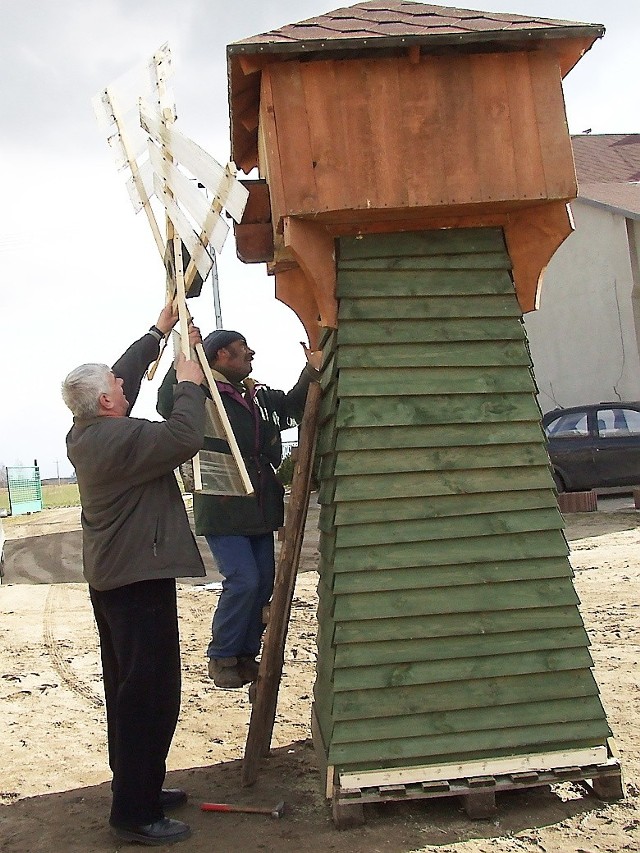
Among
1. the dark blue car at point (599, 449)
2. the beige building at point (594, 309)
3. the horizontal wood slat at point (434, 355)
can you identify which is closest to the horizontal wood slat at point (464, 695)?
the horizontal wood slat at point (434, 355)

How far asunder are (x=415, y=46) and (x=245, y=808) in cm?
315

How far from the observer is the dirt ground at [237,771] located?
3.49m

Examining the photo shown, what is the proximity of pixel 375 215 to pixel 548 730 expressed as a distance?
220 centimetres

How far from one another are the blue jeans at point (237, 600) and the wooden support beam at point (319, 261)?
1237 millimetres

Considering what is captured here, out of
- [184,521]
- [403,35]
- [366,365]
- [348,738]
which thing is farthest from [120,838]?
[403,35]

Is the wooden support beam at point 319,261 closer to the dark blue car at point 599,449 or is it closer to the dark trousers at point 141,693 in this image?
the dark trousers at point 141,693

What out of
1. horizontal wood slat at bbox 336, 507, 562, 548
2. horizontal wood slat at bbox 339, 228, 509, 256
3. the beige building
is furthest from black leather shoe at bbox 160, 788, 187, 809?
the beige building

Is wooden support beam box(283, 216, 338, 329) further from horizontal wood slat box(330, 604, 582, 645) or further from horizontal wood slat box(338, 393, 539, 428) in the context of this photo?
horizontal wood slat box(330, 604, 582, 645)

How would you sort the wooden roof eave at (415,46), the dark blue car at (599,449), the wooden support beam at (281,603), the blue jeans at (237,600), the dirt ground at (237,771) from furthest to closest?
the dark blue car at (599,449) < the blue jeans at (237,600) < the wooden support beam at (281,603) < the wooden roof eave at (415,46) < the dirt ground at (237,771)

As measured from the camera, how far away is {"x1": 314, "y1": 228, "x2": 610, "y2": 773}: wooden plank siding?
3654 millimetres

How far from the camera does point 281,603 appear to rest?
4211mm

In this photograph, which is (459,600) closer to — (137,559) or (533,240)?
(137,559)

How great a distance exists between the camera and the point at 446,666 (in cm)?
369

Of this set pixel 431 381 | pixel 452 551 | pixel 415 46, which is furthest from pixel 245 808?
pixel 415 46
